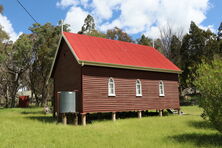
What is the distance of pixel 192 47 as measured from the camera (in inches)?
1778

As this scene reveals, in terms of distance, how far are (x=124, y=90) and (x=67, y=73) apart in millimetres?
5283

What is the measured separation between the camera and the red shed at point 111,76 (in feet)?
63.1

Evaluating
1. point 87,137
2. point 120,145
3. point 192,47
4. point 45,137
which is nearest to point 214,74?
point 120,145

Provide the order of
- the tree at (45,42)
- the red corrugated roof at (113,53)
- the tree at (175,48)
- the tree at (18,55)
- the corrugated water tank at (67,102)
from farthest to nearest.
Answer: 1. the tree at (175,48)
2. the tree at (18,55)
3. the tree at (45,42)
4. the red corrugated roof at (113,53)
5. the corrugated water tank at (67,102)

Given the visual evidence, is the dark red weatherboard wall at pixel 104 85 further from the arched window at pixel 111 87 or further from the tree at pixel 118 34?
the tree at pixel 118 34

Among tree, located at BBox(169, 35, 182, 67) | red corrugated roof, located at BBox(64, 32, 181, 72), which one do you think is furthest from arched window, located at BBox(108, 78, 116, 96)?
tree, located at BBox(169, 35, 182, 67)

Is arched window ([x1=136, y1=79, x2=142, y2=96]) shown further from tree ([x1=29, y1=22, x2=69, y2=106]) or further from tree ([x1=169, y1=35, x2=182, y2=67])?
tree ([x1=169, y1=35, x2=182, y2=67])

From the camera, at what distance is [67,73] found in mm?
21016

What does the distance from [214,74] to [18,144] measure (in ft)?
31.5

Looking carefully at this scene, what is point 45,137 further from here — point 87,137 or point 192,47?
point 192,47

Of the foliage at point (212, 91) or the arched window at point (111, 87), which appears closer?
the foliage at point (212, 91)

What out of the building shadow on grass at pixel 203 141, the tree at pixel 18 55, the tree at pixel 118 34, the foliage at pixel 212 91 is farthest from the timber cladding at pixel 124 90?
the tree at pixel 118 34

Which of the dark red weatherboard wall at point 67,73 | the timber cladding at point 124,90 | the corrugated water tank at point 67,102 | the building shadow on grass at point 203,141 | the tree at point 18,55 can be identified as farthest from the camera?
the tree at point 18,55

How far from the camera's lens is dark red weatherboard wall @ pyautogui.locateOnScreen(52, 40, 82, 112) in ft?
63.4
